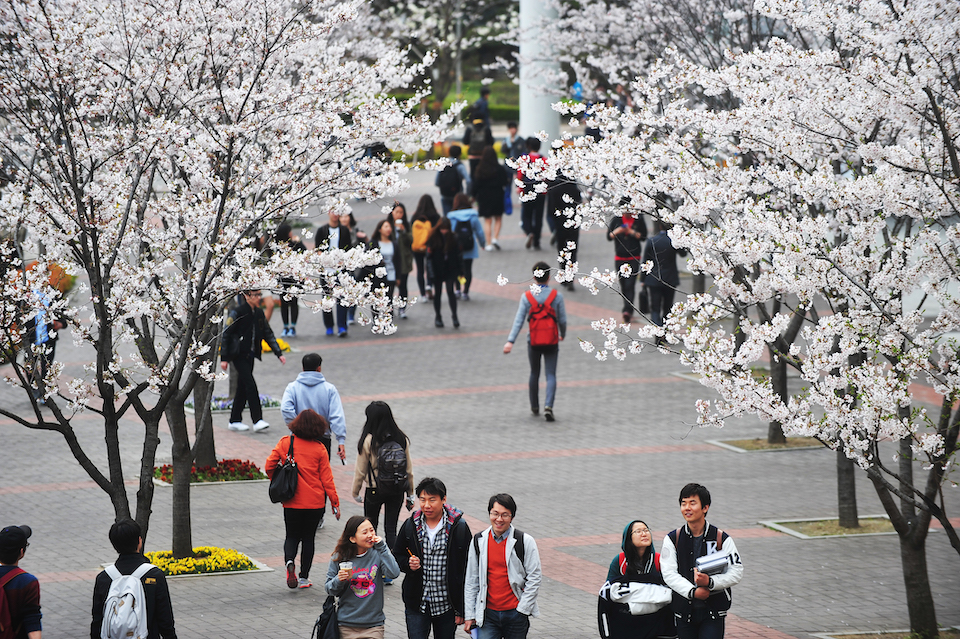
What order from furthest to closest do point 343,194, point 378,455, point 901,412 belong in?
1. point 343,194
2. point 378,455
3. point 901,412

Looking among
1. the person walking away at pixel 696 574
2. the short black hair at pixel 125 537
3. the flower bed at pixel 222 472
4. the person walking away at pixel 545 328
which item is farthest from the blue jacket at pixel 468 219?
the short black hair at pixel 125 537

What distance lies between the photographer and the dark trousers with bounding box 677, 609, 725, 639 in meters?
7.14

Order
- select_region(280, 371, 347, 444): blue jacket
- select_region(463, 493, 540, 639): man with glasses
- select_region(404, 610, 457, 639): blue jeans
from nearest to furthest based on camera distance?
select_region(463, 493, 540, 639): man with glasses → select_region(404, 610, 457, 639): blue jeans → select_region(280, 371, 347, 444): blue jacket

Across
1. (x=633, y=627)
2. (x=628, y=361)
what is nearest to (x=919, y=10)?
(x=633, y=627)

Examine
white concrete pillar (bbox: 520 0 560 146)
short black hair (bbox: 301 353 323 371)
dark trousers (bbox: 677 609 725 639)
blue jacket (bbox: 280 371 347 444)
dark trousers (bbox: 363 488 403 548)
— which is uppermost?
white concrete pillar (bbox: 520 0 560 146)

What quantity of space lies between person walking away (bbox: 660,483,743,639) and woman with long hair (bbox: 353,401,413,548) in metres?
2.98

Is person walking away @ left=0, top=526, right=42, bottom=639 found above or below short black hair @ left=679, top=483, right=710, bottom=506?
below

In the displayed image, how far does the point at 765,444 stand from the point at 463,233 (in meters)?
8.23

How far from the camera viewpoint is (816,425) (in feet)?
24.8

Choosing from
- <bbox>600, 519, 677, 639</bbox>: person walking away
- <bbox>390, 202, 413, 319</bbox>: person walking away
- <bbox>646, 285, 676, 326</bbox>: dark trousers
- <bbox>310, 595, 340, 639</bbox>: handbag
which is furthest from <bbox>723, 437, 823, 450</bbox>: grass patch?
<bbox>310, 595, 340, 639</bbox>: handbag

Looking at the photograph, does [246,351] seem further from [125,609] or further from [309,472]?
[125,609]

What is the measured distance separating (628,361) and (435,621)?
11308 millimetres

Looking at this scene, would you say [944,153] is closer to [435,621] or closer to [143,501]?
[435,621]

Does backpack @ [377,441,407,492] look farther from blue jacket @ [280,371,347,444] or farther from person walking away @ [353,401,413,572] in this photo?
blue jacket @ [280,371,347,444]
